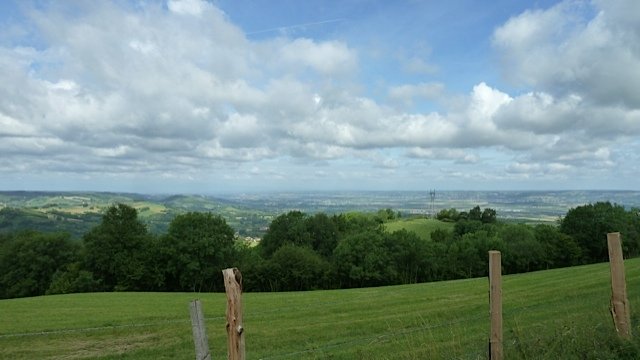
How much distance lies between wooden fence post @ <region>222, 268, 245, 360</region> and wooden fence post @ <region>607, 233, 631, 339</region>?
6195 mm

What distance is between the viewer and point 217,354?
47.7 feet

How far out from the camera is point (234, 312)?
5.24m

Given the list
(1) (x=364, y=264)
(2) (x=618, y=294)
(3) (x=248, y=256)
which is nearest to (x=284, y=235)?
(3) (x=248, y=256)

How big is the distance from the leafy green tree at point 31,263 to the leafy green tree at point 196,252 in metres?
15.4

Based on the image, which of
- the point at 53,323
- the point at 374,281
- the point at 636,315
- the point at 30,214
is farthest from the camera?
the point at 30,214

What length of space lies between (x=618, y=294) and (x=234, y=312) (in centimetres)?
649

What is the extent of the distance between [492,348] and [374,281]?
60133 mm

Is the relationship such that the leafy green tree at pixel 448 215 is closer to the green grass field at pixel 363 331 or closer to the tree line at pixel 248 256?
the tree line at pixel 248 256

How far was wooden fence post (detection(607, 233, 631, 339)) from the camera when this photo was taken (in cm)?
789

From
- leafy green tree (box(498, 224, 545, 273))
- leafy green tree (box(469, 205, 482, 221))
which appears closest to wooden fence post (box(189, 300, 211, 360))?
leafy green tree (box(498, 224, 545, 273))

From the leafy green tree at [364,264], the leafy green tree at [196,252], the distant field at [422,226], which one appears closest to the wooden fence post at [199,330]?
the leafy green tree at [196,252]

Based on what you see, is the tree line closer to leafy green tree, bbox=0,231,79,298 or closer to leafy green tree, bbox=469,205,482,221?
leafy green tree, bbox=0,231,79,298

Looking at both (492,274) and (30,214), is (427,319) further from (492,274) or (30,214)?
(30,214)

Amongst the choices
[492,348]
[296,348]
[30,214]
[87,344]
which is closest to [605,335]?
[492,348]
